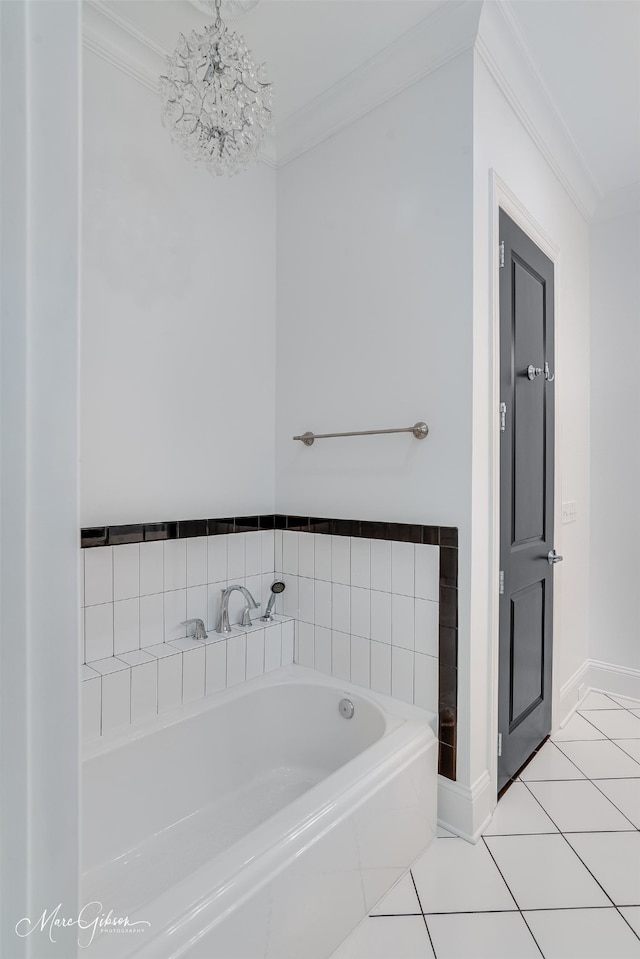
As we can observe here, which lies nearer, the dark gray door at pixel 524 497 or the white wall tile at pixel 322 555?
the dark gray door at pixel 524 497

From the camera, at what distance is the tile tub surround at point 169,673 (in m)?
1.69

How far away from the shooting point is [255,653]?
2.18 meters

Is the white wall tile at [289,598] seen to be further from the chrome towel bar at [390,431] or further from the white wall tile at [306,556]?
the chrome towel bar at [390,431]

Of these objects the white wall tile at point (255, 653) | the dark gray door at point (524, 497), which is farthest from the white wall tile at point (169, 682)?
the dark gray door at point (524, 497)

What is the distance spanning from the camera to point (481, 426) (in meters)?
1.86

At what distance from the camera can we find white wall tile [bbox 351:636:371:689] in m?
2.08

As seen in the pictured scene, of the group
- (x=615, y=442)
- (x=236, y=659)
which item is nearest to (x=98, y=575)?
(x=236, y=659)

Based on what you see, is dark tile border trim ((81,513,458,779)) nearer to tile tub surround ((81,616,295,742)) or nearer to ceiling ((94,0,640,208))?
tile tub surround ((81,616,295,742))

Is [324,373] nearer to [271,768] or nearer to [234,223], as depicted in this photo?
[234,223]

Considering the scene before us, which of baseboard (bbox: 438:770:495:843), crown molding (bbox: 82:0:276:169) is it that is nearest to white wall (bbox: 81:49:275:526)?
crown molding (bbox: 82:0:276:169)

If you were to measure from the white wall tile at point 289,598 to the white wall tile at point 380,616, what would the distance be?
1.39 feet

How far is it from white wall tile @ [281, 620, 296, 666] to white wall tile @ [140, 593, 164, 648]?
54 cm

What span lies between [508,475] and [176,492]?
1.29m

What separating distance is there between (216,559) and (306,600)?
435 mm
